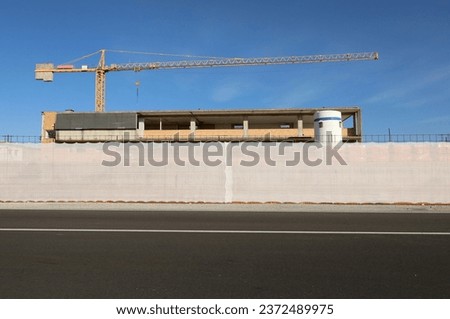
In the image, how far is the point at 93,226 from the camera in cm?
942

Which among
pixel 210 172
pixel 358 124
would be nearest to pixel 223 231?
pixel 210 172

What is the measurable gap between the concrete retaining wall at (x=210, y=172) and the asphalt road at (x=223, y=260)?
6.29 meters

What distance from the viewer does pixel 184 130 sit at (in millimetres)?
→ 54750

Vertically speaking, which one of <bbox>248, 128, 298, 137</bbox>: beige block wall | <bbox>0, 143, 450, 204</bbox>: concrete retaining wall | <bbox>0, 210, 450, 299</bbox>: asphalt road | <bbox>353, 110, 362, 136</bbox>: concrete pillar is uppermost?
<bbox>353, 110, 362, 136</bbox>: concrete pillar

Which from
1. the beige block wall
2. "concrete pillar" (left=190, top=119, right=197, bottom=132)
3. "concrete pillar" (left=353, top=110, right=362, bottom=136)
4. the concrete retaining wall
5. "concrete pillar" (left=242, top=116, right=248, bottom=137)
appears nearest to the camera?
the concrete retaining wall

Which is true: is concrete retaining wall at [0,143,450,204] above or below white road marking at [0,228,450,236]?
above

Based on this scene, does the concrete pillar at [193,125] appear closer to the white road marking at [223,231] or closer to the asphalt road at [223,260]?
the asphalt road at [223,260]

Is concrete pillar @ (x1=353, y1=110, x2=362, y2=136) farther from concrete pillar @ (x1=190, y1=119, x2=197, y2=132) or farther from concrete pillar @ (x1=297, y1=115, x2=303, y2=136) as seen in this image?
concrete pillar @ (x1=190, y1=119, x2=197, y2=132)
